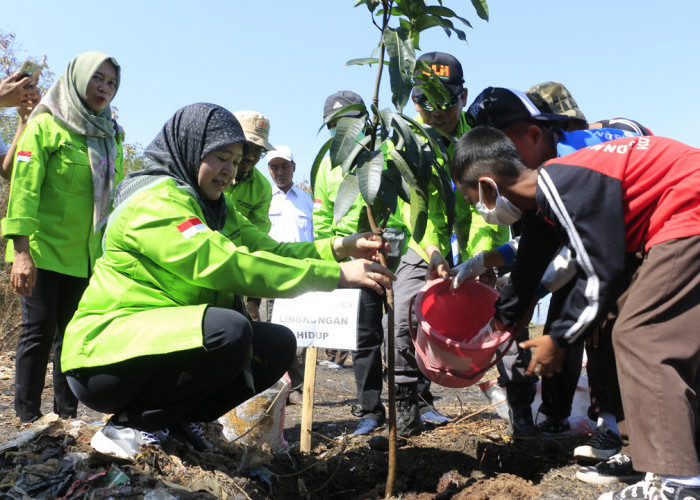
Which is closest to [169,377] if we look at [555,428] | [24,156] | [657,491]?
[24,156]

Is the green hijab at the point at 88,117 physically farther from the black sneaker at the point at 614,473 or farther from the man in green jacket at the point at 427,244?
the black sneaker at the point at 614,473

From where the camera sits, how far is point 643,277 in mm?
2107

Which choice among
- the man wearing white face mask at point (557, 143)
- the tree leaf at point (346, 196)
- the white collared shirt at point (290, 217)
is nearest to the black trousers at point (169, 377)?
the tree leaf at point (346, 196)

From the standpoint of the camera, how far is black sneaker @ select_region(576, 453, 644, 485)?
8.07 feet

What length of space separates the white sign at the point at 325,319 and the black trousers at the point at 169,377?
86cm

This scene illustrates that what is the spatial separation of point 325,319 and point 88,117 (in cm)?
172

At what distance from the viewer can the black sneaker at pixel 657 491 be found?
194 centimetres

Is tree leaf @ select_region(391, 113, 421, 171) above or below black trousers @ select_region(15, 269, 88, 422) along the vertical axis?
above

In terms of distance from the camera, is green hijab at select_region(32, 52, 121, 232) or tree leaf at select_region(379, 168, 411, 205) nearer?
tree leaf at select_region(379, 168, 411, 205)

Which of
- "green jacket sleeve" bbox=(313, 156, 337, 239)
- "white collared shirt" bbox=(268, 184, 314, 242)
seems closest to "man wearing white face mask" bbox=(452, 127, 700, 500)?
"green jacket sleeve" bbox=(313, 156, 337, 239)

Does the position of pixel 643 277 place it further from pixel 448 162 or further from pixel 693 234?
pixel 448 162

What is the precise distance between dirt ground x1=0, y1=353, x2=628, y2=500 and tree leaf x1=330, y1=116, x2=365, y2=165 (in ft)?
4.12

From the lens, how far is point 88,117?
3443 millimetres

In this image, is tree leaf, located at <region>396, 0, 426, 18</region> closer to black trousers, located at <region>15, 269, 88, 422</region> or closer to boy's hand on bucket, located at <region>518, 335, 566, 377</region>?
boy's hand on bucket, located at <region>518, 335, 566, 377</region>
